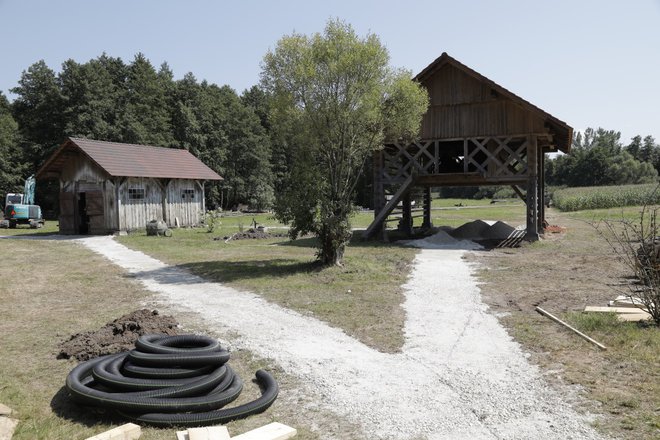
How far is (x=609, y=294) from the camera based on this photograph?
1103 centimetres

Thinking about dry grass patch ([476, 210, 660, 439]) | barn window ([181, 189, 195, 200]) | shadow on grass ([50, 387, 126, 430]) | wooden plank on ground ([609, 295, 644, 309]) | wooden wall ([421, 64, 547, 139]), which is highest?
wooden wall ([421, 64, 547, 139])

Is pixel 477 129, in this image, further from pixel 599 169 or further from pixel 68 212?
pixel 599 169

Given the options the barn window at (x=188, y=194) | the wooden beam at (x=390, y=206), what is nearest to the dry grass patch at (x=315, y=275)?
the wooden beam at (x=390, y=206)

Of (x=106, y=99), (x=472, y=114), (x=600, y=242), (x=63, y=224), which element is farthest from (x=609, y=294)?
(x=106, y=99)

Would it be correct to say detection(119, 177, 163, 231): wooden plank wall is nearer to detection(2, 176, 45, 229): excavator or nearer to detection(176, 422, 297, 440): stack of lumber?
detection(2, 176, 45, 229): excavator

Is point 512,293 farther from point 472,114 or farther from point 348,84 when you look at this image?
point 472,114

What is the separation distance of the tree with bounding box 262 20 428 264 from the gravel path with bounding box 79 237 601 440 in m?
3.73

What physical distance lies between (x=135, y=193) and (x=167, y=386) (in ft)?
78.8

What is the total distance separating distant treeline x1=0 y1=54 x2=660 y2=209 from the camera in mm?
50844

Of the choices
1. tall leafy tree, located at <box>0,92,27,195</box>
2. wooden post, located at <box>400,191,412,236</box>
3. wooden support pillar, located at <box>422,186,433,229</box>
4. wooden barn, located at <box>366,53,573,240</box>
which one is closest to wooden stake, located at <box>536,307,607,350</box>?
wooden barn, located at <box>366,53,573,240</box>

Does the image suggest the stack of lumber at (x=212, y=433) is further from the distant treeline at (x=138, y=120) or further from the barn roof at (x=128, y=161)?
the distant treeline at (x=138, y=120)

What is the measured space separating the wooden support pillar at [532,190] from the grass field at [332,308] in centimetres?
118

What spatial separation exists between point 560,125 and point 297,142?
12408 mm

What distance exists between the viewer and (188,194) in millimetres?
31547
